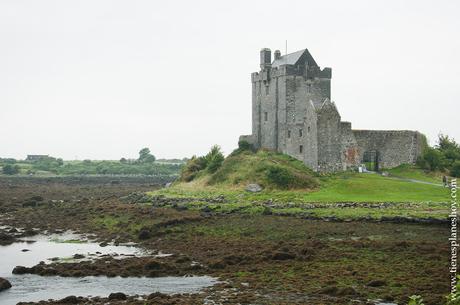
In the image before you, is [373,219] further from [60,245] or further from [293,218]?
[60,245]

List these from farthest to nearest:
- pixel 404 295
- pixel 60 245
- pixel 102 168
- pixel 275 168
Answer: pixel 102 168 < pixel 275 168 < pixel 60 245 < pixel 404 295

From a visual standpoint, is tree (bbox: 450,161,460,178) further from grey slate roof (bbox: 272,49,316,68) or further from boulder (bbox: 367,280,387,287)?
boulder (bbox: 367,280,387,287)

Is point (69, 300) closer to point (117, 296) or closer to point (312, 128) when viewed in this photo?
point (117, 296)

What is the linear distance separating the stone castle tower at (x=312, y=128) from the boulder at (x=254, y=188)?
6.20 metres

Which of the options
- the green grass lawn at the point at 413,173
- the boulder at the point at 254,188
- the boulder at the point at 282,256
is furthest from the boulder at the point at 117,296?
the green grass lawn at the point at 413,173

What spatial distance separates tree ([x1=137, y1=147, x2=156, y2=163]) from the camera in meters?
182

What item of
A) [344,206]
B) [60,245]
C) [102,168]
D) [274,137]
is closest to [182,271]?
[60,245]

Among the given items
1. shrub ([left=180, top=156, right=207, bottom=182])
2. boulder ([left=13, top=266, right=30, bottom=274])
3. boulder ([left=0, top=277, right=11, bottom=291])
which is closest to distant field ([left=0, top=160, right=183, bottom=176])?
shrub ([left=180, top=156, right=207, bottom=182])

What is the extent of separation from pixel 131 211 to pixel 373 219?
2151 centimetres

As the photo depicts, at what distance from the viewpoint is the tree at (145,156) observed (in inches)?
7148

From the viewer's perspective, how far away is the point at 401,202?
45.3 metres

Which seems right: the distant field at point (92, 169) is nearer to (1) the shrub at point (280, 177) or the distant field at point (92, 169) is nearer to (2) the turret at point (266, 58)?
(2) the turret at point (266, 58)

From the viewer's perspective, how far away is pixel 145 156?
608ft

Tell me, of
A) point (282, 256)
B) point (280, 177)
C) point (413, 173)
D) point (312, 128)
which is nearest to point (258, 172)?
point (280, 177)
